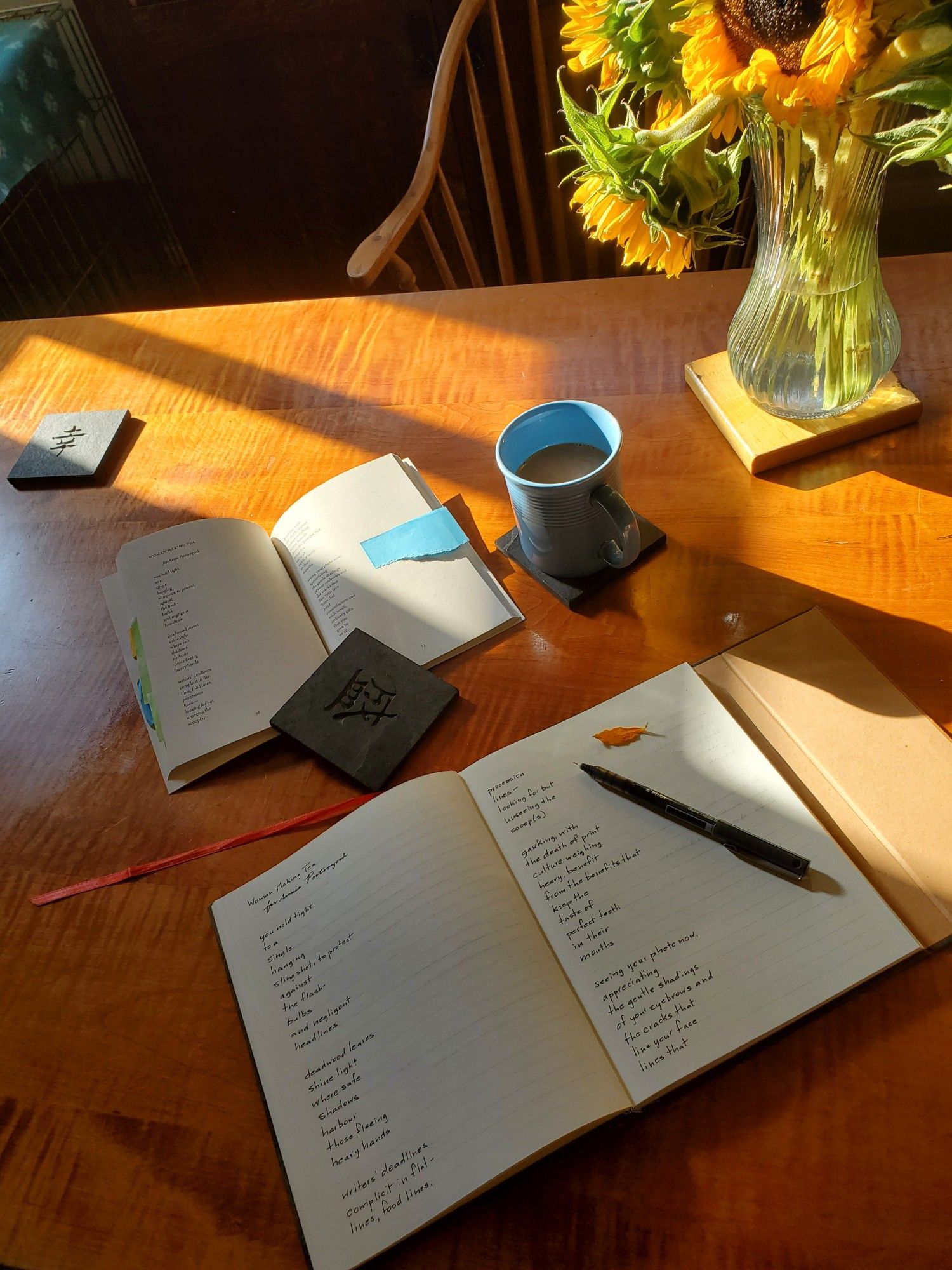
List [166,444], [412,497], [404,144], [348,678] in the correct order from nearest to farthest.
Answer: [348,678], [412,497], [166,444], [404,144]

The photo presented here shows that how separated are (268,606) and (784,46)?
531 mm

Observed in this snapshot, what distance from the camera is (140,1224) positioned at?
1.61 feet

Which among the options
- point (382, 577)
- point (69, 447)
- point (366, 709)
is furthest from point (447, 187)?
point (366, 709)

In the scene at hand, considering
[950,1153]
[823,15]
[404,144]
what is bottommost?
[404,144]

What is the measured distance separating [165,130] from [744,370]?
5.67 feet

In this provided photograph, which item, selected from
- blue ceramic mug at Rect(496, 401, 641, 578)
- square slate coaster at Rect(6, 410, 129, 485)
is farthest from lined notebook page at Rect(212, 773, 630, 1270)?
square slate coaster at Rect(6, 410, 129, 485)

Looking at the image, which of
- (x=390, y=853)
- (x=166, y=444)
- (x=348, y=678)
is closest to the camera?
(x=390, y=853)

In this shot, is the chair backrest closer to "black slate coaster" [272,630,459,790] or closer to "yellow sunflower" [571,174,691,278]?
"yellow sunflower" [571,174,691,278]

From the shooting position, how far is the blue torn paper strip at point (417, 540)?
0.78m

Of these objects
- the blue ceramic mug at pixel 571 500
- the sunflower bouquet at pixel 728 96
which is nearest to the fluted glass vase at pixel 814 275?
the sunflower bouquet at pixel 728 96

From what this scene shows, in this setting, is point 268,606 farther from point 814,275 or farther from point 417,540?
point 814,275

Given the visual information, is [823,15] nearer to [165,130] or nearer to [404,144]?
[404,144]

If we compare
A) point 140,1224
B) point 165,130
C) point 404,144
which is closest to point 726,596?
→ point 140,1224

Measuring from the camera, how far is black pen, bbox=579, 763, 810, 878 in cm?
54
